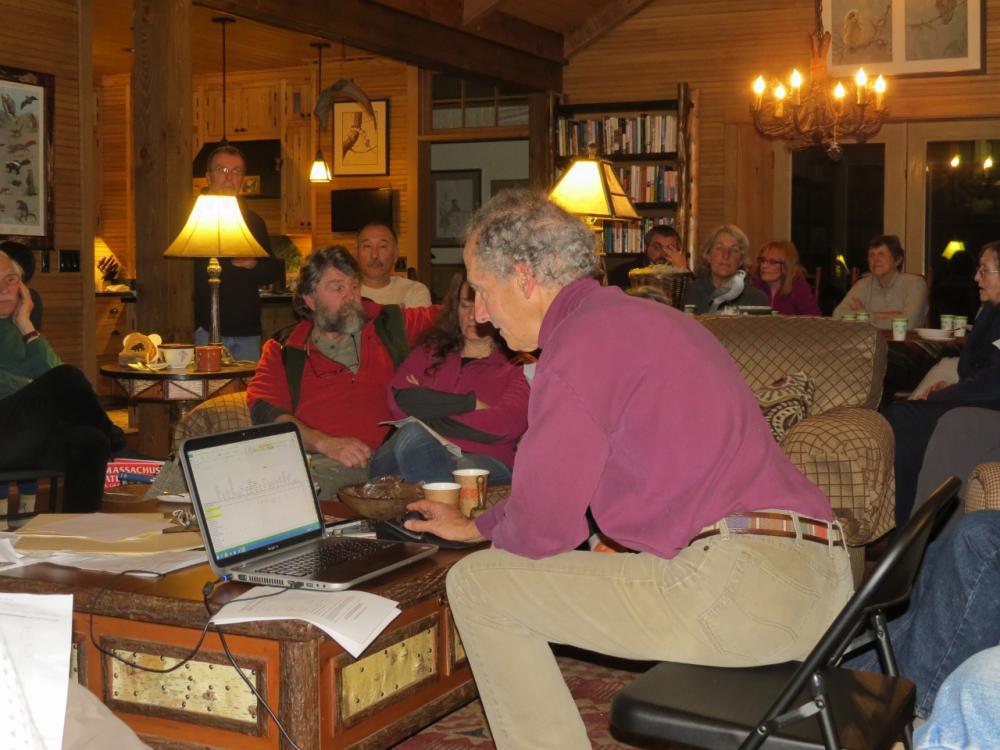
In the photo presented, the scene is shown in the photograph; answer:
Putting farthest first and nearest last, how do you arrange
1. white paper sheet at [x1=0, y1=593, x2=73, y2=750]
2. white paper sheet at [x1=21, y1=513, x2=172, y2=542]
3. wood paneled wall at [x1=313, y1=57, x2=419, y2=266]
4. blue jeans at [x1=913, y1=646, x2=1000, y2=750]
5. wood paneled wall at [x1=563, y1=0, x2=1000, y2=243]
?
wood paneled wall at [x1=313, y1=57, x2=419, y2=266] → wood paneled wall at [x1=563, y1=0, x2=1000, y2=243] → white paper sheet at [x1=21, y1=513, x2=172, y2=542] → blue jeans at [x1=913, y1=646, x2=1000, y2=750] → white paper sheet at [x1=0, y1=593, x2=73, y2=750]

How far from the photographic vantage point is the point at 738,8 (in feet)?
29.3

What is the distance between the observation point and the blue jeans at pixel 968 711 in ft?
4.97

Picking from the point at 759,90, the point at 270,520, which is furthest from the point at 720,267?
the point at 270,520

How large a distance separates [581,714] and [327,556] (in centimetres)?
91

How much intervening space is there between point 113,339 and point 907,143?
6.02 metres

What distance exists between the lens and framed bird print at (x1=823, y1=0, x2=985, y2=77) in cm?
815

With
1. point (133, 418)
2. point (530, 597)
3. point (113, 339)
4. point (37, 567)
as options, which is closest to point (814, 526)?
point (530, 597)

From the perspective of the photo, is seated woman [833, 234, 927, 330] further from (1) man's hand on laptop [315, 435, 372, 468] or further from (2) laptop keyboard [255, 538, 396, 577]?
(2) laptop keyboard [255, 538, 396, 577]

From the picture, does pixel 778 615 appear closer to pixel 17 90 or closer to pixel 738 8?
pixel 17 90

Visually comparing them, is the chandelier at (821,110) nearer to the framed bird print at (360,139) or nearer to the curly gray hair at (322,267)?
the curly gray hair at (322,267)

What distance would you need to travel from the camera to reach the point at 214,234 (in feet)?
16.1

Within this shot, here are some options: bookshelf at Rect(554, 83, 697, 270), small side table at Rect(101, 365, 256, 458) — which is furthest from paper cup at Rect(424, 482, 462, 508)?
bookshelf at Rect(554, 83, 697, 270)

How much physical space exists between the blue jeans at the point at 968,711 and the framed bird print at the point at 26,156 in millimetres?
5686

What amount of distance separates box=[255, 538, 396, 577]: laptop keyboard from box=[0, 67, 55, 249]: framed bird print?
14.3ft
